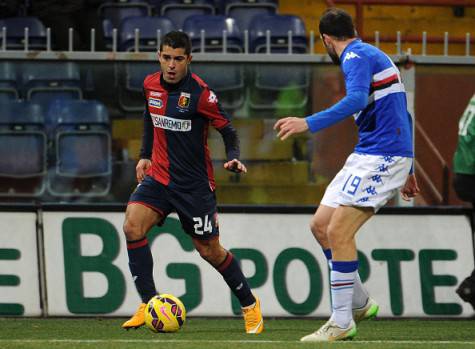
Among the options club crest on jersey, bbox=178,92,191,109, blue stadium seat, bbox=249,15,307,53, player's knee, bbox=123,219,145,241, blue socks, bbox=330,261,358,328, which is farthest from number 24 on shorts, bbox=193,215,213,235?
blue stadium seat, bbox=249,15,307,53

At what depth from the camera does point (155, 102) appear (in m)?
7.17

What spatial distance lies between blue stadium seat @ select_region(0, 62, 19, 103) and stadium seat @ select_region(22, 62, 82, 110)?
0.07m

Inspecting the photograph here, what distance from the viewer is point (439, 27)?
45.9 ft

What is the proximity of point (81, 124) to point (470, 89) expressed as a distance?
3.12 metres

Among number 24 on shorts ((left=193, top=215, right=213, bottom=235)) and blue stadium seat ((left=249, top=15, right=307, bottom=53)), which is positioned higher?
blue stadium seat ((left=249, top=15, right=307, bottom=53))

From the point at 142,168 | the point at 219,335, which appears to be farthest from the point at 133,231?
the point at 219,335

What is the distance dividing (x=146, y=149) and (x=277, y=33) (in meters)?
3.93

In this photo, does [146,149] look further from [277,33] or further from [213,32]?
[277,33]

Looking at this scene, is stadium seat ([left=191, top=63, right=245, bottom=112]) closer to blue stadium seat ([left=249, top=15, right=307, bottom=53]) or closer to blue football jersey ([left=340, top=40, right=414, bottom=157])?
blue stadium seat ([left=249, top=15, right=307, bottom=53])

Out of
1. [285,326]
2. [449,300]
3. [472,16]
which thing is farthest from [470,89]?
[472,16]

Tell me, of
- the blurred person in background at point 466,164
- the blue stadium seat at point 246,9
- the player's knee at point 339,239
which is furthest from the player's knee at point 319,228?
the blue stadium seat at point 246,9

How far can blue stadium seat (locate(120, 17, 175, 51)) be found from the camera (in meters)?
10.9

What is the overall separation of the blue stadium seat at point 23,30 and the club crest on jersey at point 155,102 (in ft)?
12.0

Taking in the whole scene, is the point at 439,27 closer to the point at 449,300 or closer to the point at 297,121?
the point at 449,300
